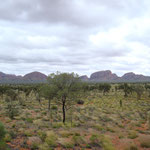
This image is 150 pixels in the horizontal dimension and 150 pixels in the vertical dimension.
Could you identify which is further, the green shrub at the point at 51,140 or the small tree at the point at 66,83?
the small tree at the point at 66,83

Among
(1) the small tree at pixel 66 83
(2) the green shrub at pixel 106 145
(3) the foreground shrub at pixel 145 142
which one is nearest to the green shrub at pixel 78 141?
(2) the green shrub at pixel 106 145

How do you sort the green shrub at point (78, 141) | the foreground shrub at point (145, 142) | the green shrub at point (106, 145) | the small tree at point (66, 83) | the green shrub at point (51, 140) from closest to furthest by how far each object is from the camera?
the green shrub at point (106, 145)
the green shrub at point (51, 140)
the foreground shrub at point (145, 142)
the green shrub at point (78, 141)
the small tree at point (66, 83)

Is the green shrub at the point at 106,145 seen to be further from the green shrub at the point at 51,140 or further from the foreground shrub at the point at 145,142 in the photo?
the green shrub at the point at 51,140

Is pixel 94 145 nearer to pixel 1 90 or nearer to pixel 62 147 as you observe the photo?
pixel 62 147

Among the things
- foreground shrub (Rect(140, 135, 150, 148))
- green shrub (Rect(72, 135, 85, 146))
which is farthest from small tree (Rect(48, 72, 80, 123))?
foreground shrub (Rect(140, 135, 150, 148))

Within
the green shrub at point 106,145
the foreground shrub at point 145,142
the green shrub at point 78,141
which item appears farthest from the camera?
the green shrub at point 78,141

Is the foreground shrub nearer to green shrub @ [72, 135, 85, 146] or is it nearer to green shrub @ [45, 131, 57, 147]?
green shrub @ [72, 135, 85, 146]

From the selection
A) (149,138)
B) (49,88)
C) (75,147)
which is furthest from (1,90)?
(149,138)

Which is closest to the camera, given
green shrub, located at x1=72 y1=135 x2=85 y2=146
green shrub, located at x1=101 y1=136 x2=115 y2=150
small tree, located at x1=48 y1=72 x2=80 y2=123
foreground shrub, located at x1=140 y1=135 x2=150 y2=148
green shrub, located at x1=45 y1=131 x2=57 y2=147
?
green shrub, located at x1=101 y1=136 x2=115 y2=150

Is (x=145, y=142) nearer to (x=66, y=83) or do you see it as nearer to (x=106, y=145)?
(x=106, y=145)

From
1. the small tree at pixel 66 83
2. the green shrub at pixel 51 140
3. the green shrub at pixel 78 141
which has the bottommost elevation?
the green shrub at pixel 78 141

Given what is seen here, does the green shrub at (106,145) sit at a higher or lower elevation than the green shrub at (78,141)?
higher

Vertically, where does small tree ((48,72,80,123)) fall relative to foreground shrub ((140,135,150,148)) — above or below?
above

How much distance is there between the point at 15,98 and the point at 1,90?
43.6 feet
